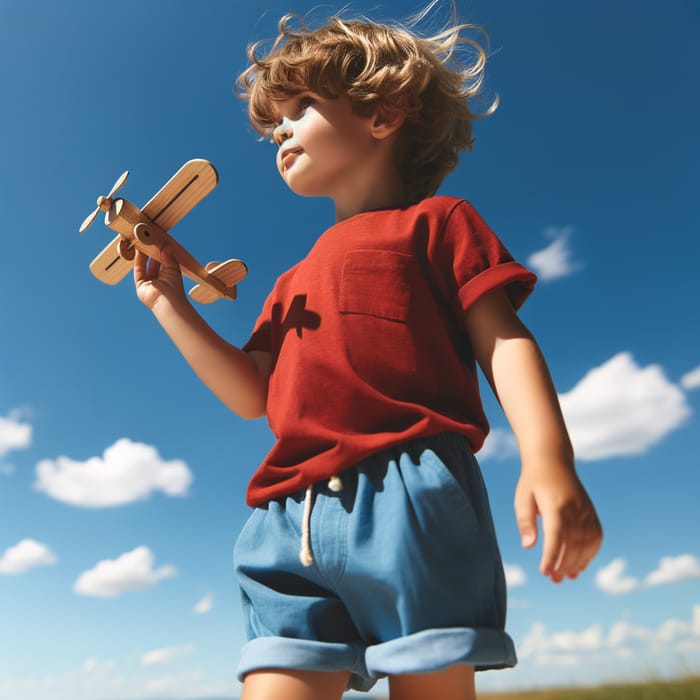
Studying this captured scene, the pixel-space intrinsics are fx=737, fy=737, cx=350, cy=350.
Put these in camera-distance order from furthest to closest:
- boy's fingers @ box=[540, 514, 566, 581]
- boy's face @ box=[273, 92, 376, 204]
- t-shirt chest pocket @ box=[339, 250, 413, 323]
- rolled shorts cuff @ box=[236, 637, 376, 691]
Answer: boy's face @ box=[273, 92, 376, 204] → t-shirt chest pocket @ box=[339, 250, 413, 323] → rolled shorts cuff @ box=[236, 637, 376, 691] → boy's fingers @ box=[540, 514, 566, 581]

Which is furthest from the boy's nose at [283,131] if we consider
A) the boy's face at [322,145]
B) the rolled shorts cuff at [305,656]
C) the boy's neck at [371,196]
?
the rolled shorts cuff at [305,656]

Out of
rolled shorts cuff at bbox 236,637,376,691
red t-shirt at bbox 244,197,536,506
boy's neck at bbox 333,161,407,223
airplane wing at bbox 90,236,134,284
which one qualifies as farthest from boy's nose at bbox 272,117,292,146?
rolled shorts cuff at bbox 236,637,376,691

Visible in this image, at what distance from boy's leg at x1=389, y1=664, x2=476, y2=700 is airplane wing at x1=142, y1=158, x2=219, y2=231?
0.96 meters

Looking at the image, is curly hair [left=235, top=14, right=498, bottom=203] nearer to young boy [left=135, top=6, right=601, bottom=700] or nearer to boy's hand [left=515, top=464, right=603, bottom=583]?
young boy [left=135, top=6, right=601, bottom=700]

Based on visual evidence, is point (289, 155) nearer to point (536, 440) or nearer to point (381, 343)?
point (381, 343)

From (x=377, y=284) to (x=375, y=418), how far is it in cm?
27

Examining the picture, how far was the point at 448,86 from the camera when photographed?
70.1 inches

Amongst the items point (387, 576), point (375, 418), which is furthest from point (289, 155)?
point (387, 576)

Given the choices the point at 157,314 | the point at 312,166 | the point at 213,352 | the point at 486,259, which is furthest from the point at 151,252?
the point at 486,259

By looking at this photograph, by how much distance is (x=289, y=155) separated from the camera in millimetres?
1598

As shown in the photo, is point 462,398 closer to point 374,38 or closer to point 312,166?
point 312,166

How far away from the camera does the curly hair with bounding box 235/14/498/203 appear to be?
162 cm

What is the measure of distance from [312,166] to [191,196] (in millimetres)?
273

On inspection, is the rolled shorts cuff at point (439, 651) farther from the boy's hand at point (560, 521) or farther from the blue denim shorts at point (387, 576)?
the boy's hand at point (560, 521)
